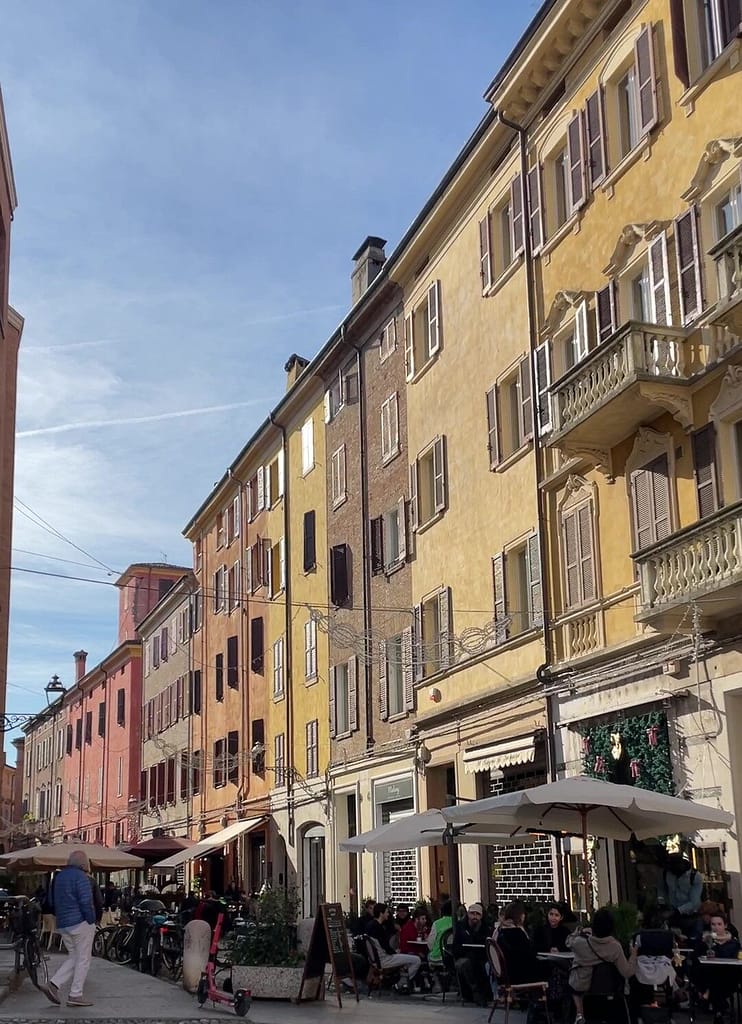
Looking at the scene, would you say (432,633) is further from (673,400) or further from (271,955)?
(271,955)

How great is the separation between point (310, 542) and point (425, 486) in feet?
30.0

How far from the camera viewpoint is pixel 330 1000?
53.0 feet

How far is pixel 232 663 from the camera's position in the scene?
43.6 metres

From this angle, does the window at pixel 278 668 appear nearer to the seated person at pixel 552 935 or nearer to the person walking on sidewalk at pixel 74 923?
the person walking on sidewalk at pixel 74 923

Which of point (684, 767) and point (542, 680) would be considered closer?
point (684, 767)

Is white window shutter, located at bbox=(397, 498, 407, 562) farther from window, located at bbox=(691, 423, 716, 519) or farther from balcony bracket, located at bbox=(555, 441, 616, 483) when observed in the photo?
window, located at bbox=(691, 423, 716, 519)

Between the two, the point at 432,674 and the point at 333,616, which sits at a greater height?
the point at 333,616

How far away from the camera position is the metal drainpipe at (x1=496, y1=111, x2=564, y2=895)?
20359 millimetres

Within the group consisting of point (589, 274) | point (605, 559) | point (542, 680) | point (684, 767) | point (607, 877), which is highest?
point (589, 274)

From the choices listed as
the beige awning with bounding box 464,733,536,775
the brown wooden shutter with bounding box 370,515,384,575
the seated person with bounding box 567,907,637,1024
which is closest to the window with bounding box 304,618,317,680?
the brown wooden shutter with bounding box 370,515,384,575

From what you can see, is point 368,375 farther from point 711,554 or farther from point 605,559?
point 711,554

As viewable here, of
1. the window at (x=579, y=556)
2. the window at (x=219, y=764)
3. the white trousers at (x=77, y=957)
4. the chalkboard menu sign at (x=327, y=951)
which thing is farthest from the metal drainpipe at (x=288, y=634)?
the white trousers at (x=77, y=957)

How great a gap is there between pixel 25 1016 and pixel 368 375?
67.5ft

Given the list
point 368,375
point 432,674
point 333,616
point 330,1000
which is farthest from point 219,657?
point 330,1000
